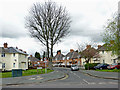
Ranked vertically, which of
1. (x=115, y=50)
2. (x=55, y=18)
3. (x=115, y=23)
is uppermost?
(x=55, y=18)

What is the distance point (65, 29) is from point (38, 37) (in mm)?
6708

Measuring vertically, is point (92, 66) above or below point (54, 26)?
below

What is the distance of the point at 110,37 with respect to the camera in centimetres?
2662

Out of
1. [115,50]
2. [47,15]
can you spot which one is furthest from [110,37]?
[47,15]

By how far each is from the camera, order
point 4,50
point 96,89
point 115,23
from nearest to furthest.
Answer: point 96,89 < point 115,23 < point 4,50

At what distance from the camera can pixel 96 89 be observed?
1070 cm

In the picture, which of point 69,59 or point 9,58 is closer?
point 9,58

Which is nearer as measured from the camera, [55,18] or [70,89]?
[70,89]

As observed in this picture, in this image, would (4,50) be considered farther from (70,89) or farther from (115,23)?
(70,89)

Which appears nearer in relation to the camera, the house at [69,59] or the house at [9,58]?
the house at [9,58]

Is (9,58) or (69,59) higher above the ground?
(9,58)

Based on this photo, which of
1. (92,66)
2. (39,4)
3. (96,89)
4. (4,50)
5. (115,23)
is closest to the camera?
(96,89)

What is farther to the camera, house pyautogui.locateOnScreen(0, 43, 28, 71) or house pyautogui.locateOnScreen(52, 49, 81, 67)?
house pyautogui.locateOnScreen(52, 49, 81, 67)

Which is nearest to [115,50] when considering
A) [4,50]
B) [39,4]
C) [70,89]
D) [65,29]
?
[65,29]
